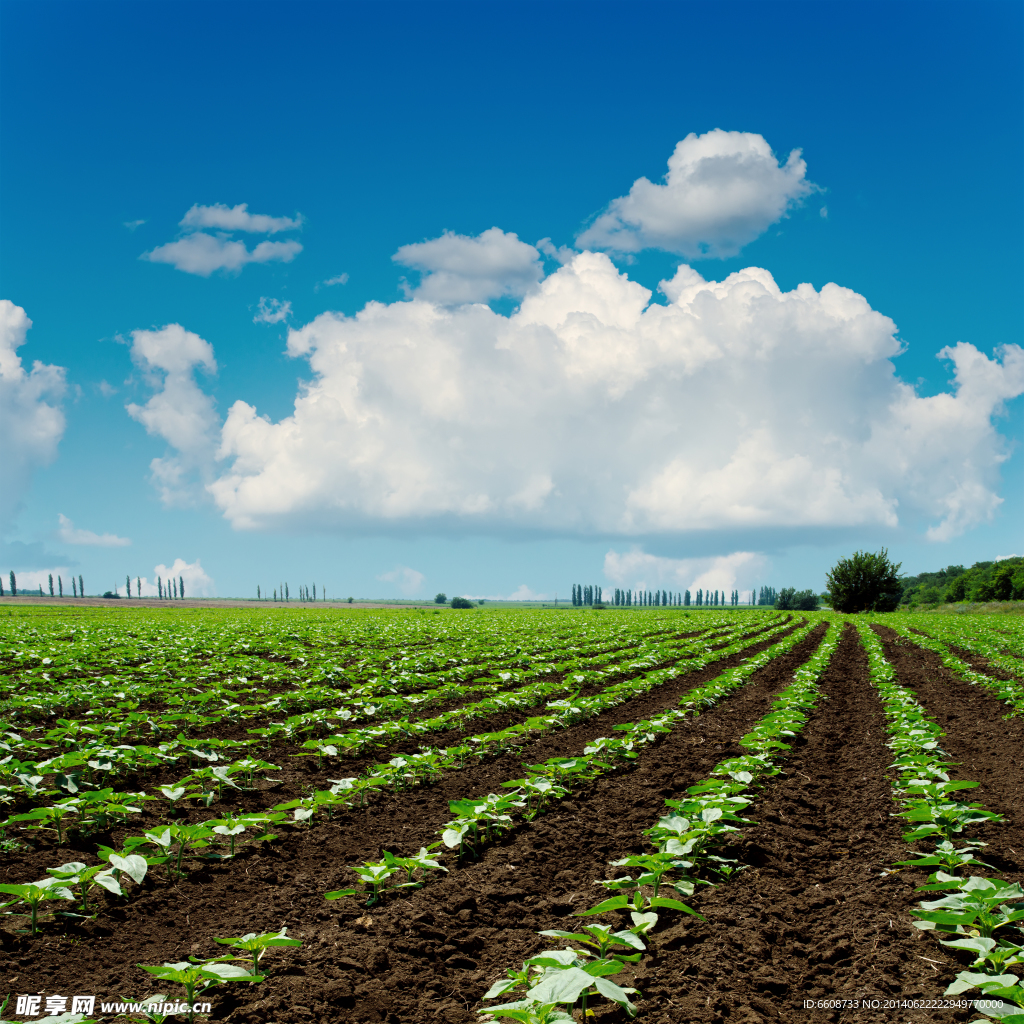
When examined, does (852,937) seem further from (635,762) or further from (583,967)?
→ (635,762)

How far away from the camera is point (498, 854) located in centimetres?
561

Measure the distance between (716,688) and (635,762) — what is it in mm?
6034

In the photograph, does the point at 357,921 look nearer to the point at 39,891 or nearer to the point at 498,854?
the point at 498,854

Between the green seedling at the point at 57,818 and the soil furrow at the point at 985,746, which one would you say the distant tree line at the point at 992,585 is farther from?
the green seedling at the point at 57,818

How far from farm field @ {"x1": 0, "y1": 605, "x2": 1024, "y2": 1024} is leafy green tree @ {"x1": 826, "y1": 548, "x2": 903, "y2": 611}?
7883cm

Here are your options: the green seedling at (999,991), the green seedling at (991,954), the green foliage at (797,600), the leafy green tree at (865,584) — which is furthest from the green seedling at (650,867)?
the green foliage at (797,600)

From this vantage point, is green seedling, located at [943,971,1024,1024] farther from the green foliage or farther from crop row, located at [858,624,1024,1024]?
the green foliage

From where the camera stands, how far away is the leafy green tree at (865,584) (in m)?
81.4

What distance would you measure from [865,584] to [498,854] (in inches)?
3541

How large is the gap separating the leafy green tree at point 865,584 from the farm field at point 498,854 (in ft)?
259

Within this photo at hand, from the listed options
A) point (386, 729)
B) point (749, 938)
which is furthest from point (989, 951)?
point (386, 729)

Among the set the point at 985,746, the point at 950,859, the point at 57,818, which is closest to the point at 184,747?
the point at 57,818

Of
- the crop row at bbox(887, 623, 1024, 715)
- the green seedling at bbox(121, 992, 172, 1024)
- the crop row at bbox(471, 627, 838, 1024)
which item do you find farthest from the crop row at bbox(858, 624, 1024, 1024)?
the crop row at bbox(887, 623, 1024, 715)

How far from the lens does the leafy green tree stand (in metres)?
81.4
